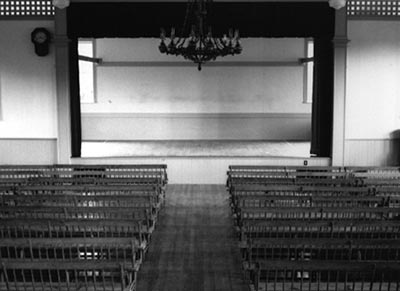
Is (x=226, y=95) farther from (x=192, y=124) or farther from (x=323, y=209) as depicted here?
(x=323, y=209)

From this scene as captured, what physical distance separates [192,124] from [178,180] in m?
5.83

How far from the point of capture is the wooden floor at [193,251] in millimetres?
5859

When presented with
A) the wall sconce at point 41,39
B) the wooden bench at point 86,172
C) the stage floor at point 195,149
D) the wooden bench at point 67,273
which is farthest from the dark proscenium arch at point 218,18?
the wooden bench at point 67,273

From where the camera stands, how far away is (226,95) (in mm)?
18031

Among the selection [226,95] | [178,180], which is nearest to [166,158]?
[178,180]

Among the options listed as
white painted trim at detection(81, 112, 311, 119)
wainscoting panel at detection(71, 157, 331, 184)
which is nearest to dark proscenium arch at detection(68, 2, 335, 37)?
wainscoting panel at detection(71, 157, 331, 184)

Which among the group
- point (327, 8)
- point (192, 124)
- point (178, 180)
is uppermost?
point (327, 8)

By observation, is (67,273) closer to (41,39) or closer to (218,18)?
(218,18)

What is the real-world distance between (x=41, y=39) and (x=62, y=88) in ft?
3.85

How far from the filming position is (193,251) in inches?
276

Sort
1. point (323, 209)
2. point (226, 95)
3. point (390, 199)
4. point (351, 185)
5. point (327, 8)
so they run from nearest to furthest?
point (323, 209), point (390, 199), point (351, 185), point (327, 8), point (226, 95)

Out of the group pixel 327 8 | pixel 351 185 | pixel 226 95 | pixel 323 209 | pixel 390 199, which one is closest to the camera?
pixel 323 209

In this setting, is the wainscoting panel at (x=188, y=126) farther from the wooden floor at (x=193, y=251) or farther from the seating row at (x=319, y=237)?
the seating row at (x=319, y=237)

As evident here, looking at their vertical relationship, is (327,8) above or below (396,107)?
above
